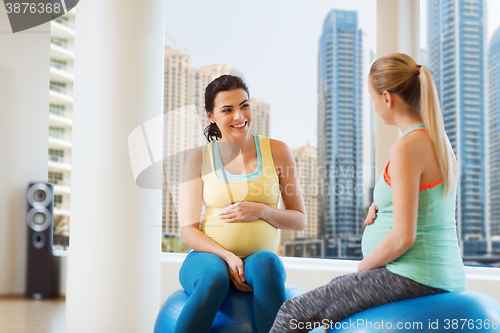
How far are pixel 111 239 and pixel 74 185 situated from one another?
36 cm

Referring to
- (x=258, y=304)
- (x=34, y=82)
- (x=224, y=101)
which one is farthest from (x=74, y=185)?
(x=34, y=82)

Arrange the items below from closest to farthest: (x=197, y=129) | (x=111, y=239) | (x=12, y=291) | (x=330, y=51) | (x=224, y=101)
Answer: (x=224, y=101), (x=111, y=239), (x=197, y=129), (x=330, y=51), (x=12, y=291)

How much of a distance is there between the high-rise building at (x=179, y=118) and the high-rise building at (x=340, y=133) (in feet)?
1.65

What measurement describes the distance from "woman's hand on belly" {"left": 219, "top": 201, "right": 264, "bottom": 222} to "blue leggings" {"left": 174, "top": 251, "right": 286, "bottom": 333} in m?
0.20

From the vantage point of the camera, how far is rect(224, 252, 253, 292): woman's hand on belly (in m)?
1.58

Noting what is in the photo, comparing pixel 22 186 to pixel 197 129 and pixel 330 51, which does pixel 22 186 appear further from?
pixel 330 51

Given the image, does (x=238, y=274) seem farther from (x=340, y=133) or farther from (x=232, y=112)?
(x=340, y=133)

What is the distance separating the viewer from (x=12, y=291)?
3.85 meters

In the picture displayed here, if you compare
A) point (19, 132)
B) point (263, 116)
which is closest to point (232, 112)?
point (263, 116)

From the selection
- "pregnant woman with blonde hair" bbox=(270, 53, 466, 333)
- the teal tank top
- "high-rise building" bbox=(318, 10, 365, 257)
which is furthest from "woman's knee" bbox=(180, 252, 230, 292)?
"high-rise building" bbox=(318, 10, 365, 257)

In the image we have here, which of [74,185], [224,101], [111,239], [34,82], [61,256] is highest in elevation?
[34,82]

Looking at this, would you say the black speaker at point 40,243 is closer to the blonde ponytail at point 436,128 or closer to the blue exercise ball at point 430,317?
the blue exercise ball at point 430,317

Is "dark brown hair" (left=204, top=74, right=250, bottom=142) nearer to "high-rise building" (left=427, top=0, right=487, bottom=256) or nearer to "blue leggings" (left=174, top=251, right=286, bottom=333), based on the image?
"blue leggings" (left=174, top=251, right=286, bottom=333)

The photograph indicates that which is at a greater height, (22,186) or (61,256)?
(22,186)
